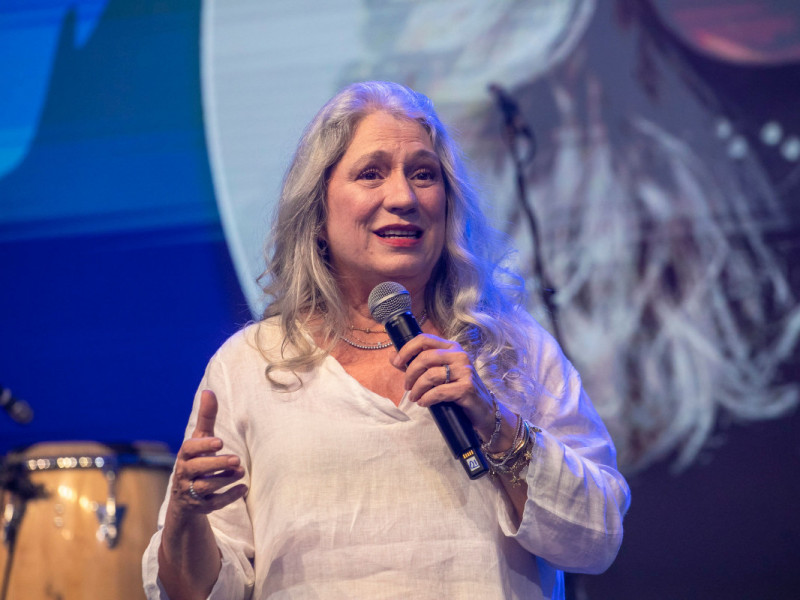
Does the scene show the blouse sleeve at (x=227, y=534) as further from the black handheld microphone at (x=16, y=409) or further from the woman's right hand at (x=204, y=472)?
the black handheld microphone at (x=16, y=409)

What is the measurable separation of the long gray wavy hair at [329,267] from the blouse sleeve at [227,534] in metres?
0.15

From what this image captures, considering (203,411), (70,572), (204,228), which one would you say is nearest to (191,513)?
(203,411)

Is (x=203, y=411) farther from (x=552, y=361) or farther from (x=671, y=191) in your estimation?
(x=671, y=191)

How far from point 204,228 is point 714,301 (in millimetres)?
1783

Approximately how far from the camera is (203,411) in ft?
4.41

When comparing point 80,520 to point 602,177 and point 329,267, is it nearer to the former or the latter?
point 329,267

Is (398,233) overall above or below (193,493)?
above

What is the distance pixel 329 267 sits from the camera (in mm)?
1823

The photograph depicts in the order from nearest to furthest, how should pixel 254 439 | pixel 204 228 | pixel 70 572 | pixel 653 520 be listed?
pixel 254 439, pixel 70 572, pixel 653 520, pixel 204 228

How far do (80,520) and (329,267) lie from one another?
4.35ft

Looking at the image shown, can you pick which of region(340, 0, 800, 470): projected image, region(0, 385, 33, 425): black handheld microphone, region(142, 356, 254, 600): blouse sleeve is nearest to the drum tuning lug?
region(0, 385, 33, 425): black handheld microphone

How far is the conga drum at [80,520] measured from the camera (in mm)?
2486

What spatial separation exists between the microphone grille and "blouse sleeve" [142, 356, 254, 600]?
0.39m

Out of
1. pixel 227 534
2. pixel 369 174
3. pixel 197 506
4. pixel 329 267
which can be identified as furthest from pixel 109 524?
pixel 369 174
